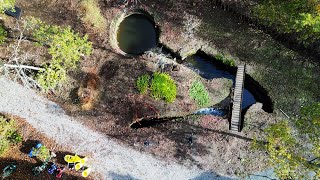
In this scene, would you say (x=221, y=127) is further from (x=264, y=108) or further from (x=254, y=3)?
(x=254, y=3)

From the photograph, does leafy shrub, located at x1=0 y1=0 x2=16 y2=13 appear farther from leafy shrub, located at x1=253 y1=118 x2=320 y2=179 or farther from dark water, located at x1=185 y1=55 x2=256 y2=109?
leafy shrub, located at x1=253 y1=118 x2=320 y2=179

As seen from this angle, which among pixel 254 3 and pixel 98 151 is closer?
pixel 98 151

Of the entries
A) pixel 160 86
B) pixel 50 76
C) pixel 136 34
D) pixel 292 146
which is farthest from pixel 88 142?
pixel 292 146

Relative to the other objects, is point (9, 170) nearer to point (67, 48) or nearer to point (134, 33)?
point (67, 48)

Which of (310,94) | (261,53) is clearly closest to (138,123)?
A: (261,53)

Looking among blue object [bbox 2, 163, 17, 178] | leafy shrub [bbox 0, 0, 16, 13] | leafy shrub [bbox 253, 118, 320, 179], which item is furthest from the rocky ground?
blue object [bbox 2, 163, 17, 178]

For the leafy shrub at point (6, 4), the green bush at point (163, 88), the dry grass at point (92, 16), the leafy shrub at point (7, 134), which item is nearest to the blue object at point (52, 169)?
the leafy shrub at point (7, 134)
